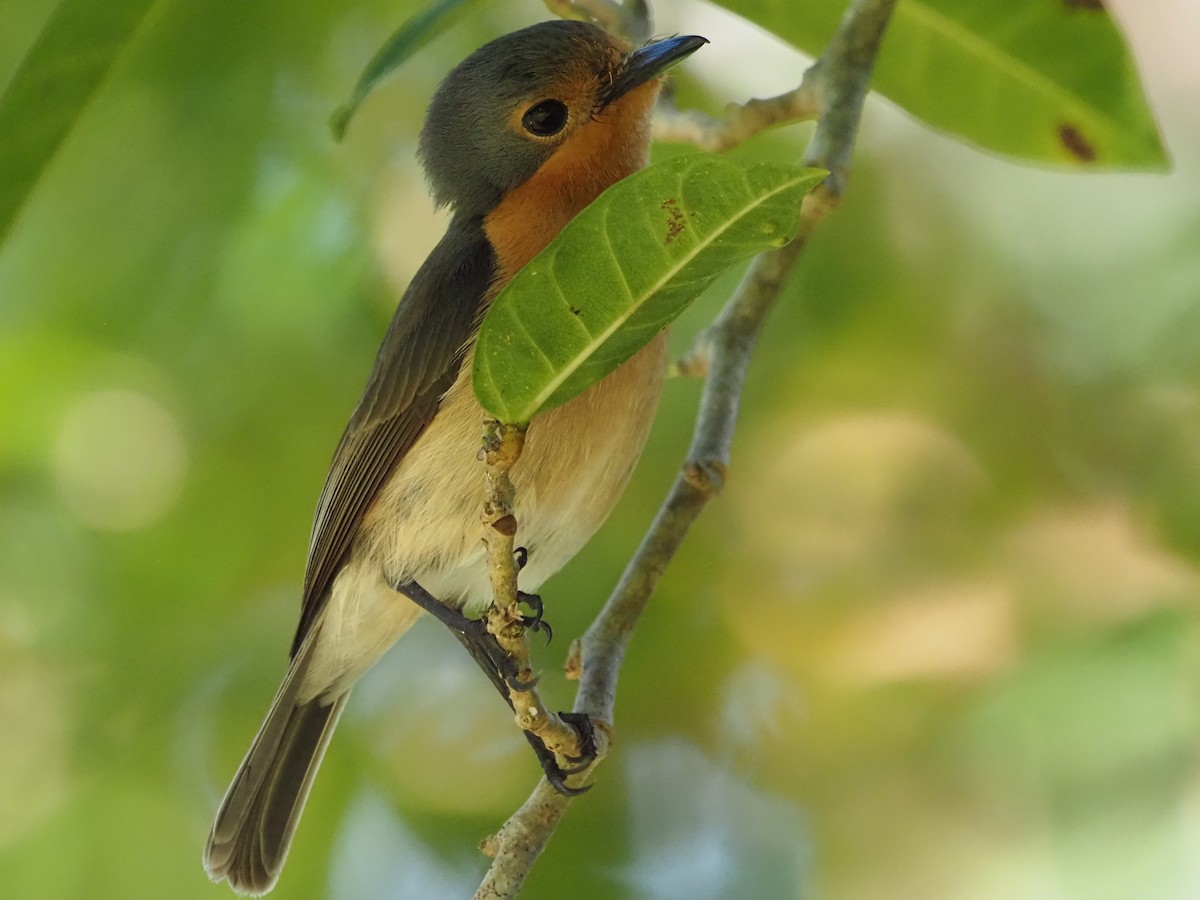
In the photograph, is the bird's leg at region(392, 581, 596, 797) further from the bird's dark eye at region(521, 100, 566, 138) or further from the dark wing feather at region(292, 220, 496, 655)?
the bird's dark eye at region(521, 100, 566, 138)

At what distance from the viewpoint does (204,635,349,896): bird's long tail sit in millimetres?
3004

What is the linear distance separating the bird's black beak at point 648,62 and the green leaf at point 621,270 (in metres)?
1.11

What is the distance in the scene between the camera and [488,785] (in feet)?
11.6

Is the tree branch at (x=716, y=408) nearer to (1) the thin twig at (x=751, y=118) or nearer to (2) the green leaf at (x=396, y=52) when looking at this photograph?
(1) the thin twig at (x=751, y=118)

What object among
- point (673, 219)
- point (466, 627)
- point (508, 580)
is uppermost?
point (673, 219)

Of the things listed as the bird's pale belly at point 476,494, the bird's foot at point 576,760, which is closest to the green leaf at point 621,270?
the bird's foot at point 576,760

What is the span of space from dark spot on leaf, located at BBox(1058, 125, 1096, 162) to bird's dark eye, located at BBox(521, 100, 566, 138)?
3.67 ft

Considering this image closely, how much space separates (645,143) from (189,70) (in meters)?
1.75

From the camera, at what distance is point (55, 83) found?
2.33 metres

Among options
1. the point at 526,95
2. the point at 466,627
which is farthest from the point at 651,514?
the point at 526,95

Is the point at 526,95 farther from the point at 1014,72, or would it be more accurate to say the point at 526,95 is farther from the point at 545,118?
the point at 1014,72

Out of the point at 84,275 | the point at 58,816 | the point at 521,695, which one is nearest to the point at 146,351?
the point at 84,275

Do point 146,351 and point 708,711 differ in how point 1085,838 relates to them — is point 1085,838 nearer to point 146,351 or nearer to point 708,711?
point 708,711

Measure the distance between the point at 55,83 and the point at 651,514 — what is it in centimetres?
194
